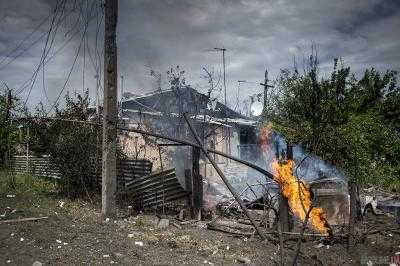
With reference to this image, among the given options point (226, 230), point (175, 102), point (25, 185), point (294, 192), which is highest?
point (175, 102)

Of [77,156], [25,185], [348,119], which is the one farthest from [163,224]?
[348,119]

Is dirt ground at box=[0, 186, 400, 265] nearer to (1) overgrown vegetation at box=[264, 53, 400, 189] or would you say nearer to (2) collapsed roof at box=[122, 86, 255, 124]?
(1) overgrown vegetation at box=[264, 53, 400, 189]

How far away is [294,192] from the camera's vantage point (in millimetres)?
7816

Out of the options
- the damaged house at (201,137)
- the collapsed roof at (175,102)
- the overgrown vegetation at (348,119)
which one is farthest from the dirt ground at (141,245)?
the collapsed roof at (175,102)

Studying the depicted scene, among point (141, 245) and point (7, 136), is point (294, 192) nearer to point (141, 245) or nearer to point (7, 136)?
point (141, 245)

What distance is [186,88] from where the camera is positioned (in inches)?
998

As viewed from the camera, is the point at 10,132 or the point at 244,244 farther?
the point at 10,132

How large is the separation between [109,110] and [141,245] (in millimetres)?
3649

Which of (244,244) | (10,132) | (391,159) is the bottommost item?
(244,244)

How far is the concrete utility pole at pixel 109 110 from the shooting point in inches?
368

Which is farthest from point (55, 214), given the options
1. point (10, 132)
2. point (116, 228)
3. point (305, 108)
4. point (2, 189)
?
point (305, 108)

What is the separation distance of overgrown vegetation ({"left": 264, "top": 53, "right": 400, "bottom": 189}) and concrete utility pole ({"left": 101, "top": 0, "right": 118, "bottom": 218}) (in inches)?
389

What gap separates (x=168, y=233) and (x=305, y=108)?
44.0 ft

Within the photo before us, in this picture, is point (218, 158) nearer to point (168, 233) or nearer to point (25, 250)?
point (168, 233)
